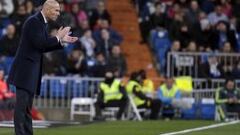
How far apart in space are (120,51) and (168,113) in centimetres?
325

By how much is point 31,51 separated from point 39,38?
0.23 metres

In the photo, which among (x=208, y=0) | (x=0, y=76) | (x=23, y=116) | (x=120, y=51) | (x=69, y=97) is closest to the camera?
(x=23, y=116)

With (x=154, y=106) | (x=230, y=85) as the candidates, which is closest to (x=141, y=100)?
(x=154, y=106)

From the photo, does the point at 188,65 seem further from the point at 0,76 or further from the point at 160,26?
the point at 0,76

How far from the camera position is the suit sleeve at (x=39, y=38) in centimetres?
1030

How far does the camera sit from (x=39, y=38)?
406 inches

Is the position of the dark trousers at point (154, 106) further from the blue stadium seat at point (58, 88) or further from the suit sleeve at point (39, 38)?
the suit sleeve at point (39, 38)

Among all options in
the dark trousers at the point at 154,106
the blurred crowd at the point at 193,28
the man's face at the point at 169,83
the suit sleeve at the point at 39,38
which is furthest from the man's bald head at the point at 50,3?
the blurred crowd at the point at 193,28

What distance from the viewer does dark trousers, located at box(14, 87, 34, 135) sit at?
10391 mm

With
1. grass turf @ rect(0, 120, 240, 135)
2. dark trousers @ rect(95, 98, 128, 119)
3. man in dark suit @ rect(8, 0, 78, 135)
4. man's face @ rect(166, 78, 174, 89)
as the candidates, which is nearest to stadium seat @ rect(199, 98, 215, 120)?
man's face @ rect(166, 78, 174, 89)

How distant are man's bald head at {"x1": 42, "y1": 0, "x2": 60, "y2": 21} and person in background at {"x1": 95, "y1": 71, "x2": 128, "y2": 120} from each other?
10.4 m

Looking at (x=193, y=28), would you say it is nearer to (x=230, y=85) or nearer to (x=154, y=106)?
(x=230, y=85)

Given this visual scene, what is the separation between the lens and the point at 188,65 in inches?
914

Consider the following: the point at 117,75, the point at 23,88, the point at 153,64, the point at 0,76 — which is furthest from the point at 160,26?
the point at 23,88
